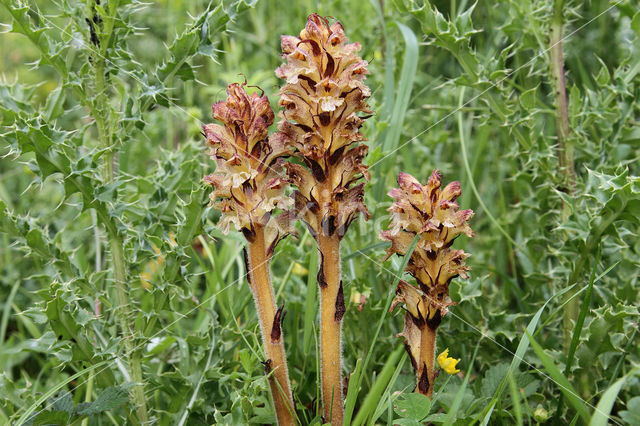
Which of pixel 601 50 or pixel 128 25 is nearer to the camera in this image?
pixel 128 25

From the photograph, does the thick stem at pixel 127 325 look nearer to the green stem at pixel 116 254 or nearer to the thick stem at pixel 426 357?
the green stem at pixel 116 254

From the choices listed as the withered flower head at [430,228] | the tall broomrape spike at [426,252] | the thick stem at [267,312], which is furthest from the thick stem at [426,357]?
the thick stem at [267,312]

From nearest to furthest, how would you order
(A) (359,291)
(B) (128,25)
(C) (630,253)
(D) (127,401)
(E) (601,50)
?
(D) (127,401), (B) (128,25), (A) (359,291), (C) (630,253), (E) (601,50)

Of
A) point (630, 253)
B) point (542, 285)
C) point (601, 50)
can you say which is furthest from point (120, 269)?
point (601, 50)

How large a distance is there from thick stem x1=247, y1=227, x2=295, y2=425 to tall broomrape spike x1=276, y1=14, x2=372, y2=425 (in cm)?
13

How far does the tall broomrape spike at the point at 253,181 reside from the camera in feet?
5.74

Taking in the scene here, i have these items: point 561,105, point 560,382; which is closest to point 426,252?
point 560,382

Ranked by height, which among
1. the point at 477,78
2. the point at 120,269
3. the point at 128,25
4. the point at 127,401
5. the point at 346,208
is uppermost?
the point at 128,25

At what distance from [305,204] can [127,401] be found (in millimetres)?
1002

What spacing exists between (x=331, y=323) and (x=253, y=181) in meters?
0.46

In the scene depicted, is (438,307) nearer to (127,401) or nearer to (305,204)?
(305,204)

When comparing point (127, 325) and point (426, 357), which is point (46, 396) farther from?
→ point (426, 357)

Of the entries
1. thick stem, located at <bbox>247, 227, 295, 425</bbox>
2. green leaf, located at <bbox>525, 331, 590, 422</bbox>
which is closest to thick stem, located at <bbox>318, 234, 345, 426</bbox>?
thick stem, located at <bbox>247, 227, 295, 425</bbox>

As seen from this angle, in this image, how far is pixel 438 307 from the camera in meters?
1.85
